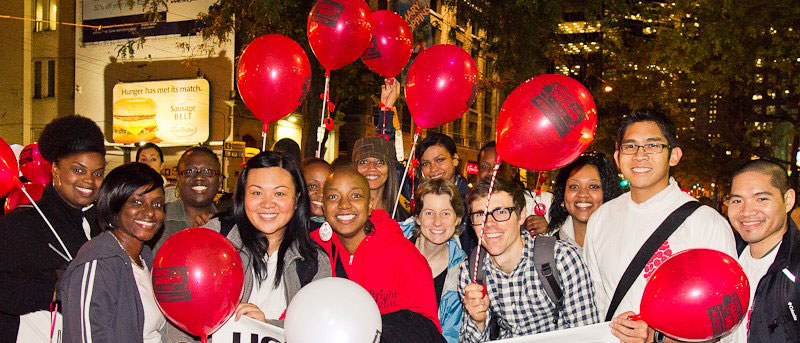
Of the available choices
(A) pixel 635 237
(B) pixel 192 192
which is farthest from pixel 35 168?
(A) pixel 635 237

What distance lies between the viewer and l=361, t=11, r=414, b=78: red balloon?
20.8 ft

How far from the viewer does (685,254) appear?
3064mm

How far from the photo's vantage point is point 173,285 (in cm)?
299

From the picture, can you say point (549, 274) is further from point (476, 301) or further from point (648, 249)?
point (648, 249)

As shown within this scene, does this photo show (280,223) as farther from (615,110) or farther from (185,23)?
(615,110)

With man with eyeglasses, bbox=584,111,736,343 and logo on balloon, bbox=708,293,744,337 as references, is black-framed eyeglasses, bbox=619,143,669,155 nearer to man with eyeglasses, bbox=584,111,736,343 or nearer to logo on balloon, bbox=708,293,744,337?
man with eyeglasses, bbox=584,111,736,343

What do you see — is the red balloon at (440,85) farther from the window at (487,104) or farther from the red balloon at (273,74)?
the window at (487,104)

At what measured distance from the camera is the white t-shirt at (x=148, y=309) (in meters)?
3.30

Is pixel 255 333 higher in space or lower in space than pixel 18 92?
lower

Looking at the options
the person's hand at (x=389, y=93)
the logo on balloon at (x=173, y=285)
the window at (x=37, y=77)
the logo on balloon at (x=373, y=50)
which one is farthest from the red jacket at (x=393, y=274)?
the window at (x=37, y=77)

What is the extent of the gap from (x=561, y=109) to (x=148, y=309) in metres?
2.40

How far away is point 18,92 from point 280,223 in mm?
25065

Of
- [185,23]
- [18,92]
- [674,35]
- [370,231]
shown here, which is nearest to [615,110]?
[674,35]

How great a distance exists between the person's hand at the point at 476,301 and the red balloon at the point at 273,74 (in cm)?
249
